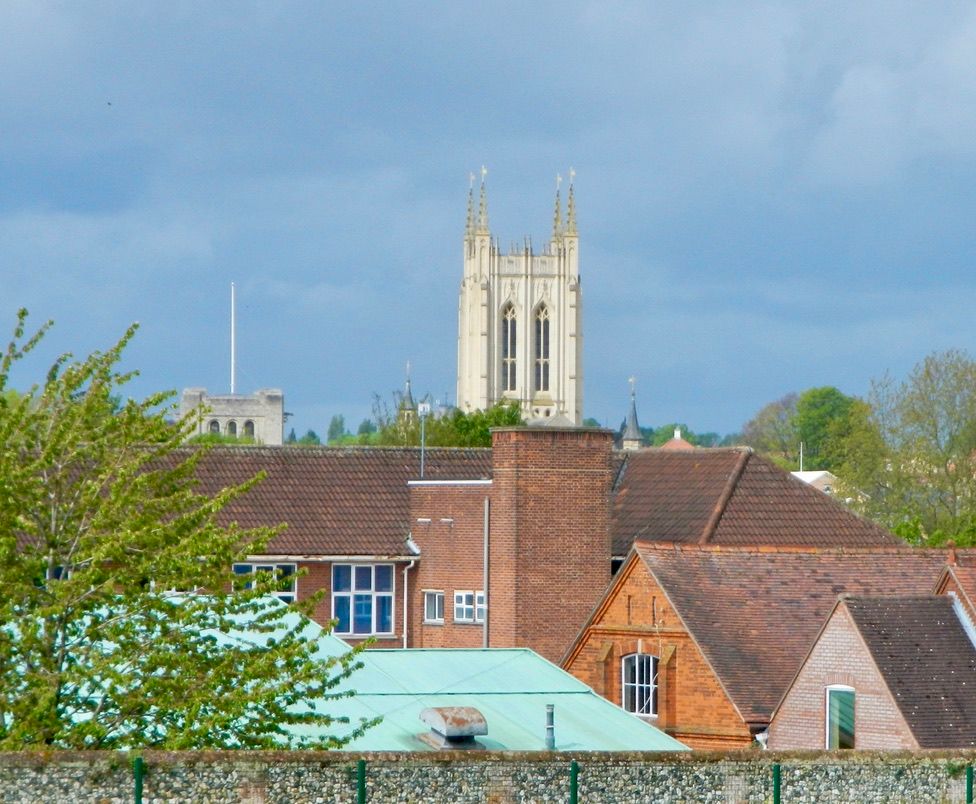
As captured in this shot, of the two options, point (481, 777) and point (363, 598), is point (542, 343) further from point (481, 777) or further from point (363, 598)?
point (481, 777)

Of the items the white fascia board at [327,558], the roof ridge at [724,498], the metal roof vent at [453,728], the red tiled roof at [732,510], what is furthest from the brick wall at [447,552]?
the metal roof vent at [453,728]

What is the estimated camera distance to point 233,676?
2227cm

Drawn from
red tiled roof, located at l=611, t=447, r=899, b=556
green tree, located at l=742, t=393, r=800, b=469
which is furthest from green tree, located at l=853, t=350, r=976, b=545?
green tree, located at l=742, t=393, r=800, b=469

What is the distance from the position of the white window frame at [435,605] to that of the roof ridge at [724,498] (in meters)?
6.08

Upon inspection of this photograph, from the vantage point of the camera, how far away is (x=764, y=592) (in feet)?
130

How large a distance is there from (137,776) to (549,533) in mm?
23905

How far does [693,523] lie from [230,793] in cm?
2613

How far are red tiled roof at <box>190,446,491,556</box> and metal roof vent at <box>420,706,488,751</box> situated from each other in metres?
18.6

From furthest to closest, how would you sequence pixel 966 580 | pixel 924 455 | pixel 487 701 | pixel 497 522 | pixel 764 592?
1. pixel 924 455
2. pixel 497 522
3. pixel 764 592
4. pixel 966 580
5. pixel 487 701

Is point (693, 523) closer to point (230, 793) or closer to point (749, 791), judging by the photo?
point (749, 791)

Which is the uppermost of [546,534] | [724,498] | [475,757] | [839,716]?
[724,498]

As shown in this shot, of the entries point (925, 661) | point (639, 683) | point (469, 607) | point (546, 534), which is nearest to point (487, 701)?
point (925, 661)

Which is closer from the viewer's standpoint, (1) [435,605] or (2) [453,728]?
(2) [453,728]

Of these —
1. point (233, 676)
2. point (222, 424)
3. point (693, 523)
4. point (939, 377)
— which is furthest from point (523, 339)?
point (233, 676)
